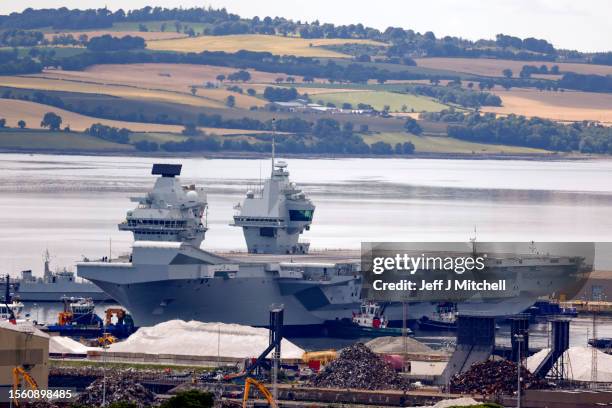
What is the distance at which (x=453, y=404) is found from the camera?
4772 centimetres

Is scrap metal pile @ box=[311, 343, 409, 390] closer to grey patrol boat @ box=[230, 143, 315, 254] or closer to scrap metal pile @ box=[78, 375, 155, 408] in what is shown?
scrap metal pile @ box=[78, 375, 155, 408]

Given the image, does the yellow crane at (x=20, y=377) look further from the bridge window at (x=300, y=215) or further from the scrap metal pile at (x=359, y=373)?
the bridge window at (x=300, y=215)

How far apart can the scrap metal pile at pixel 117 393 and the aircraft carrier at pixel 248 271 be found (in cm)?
1967

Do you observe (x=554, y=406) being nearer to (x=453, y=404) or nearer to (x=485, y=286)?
(x=453, y=404)

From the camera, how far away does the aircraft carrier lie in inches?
2810

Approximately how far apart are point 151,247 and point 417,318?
12.1m

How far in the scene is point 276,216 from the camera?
260 ft

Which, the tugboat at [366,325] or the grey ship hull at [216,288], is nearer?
the grey ship hull at [216,288]

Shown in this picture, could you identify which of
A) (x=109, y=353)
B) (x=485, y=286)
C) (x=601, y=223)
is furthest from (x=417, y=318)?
(x=601, y=223)

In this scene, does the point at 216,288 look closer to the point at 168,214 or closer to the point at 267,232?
the point at 168,214

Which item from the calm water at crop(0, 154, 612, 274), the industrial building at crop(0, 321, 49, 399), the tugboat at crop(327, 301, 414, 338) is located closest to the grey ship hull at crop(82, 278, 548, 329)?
the tugboat at crop(327, 301, 414, 338)

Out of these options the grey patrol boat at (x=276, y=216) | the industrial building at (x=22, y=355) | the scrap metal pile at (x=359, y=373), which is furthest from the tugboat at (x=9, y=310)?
the industrial building at (x=22, y=355)

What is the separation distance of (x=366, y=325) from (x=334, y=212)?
6574 cm

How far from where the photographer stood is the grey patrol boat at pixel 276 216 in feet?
260
